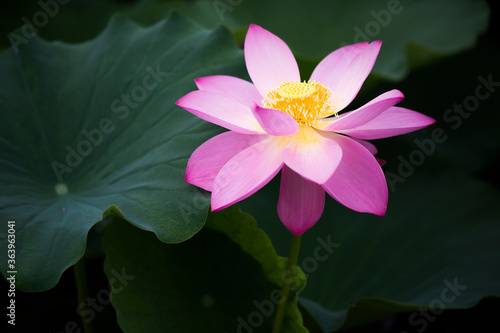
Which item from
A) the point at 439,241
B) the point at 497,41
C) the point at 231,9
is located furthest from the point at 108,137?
the point at 497,41

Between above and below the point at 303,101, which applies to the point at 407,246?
below

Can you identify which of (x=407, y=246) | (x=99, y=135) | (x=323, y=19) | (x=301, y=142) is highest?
(x=323, y=19)

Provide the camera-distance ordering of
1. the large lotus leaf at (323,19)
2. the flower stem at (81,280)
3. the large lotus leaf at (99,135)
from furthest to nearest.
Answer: the large lotus leaf at (323,19)
the flower stem at (81,280)
the large lotus leaf at (99,135)

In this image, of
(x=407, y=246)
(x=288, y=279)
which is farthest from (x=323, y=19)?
(x=288, y=279)

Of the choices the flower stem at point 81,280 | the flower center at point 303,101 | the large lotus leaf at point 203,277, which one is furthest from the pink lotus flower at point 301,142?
the flower stem at point 81,280

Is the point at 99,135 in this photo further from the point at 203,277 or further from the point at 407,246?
the point at 407,246

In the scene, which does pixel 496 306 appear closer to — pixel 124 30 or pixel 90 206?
pixel 90 206

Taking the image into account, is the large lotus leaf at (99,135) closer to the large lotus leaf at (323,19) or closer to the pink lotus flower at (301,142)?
the pink lotus flower at (301,142)
